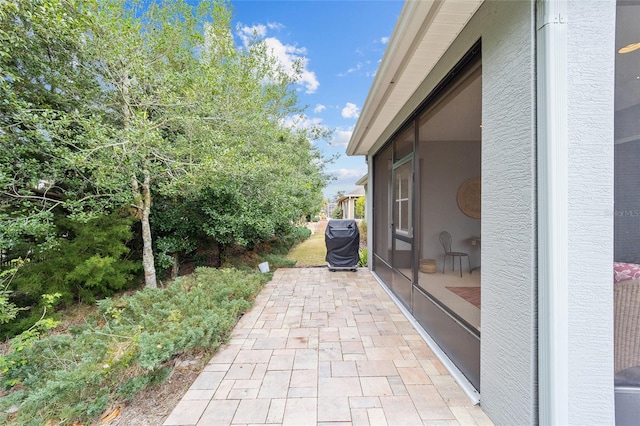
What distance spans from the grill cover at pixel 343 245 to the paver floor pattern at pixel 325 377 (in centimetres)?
235

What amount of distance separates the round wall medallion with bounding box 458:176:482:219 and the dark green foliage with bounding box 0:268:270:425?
13.5 ft

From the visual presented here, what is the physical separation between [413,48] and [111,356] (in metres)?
3.93

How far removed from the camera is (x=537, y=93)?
138 centimetres

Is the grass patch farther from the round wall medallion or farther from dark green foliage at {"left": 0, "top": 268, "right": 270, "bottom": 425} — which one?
the round wall medallion

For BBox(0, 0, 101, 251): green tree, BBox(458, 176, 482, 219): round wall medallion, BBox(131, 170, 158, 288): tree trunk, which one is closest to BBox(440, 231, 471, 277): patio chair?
BBox(458, 176, 482, 219): round wall medallion

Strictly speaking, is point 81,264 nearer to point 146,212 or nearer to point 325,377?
point 146,212

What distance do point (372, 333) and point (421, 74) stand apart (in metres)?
2.93

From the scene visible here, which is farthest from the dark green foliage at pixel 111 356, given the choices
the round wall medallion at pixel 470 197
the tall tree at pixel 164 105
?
the round wall medallion at pixel 470 197

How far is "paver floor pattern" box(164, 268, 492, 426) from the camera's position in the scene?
1798 mm

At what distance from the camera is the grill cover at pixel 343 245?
237 inches

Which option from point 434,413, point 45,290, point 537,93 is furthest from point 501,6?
point 45,290

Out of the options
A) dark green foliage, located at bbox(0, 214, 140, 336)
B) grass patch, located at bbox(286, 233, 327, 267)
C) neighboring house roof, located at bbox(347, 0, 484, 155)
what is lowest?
grass patch, located at bbox(286, 233, 327, 267)

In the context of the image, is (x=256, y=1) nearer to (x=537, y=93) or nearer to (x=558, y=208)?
(x=537, y=93)

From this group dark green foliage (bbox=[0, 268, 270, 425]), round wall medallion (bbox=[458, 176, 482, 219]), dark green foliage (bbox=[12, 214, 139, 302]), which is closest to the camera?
dark green foliage (bbox=[0, 268, 270, 425])
